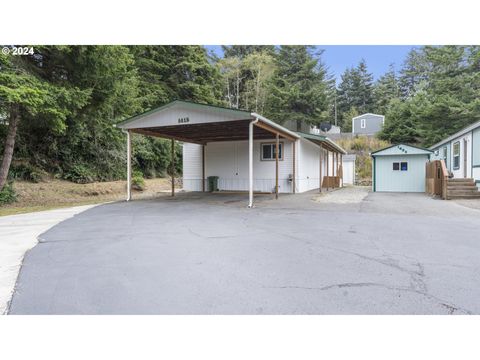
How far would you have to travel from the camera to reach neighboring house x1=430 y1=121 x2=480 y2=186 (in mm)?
11406

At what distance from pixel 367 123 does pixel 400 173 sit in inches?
989

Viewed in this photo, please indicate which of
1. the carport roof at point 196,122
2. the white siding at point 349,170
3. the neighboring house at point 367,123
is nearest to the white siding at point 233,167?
the carport roof at point 196,122

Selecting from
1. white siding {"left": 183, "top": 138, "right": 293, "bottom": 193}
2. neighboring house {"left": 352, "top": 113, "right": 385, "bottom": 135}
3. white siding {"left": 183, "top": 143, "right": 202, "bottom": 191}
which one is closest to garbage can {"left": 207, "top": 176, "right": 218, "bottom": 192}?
white siding {"left": 183, "top": 138, "right": 293, "bottom": 193}

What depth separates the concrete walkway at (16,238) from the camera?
3.11 meters

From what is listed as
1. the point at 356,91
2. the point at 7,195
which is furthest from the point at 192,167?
the point at 356,91

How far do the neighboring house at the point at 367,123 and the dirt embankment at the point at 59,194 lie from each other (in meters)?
31.3

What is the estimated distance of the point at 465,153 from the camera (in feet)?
41.7

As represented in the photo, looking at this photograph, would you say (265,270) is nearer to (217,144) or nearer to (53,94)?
(53,94)

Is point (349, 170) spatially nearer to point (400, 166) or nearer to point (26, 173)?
point (400, 166)

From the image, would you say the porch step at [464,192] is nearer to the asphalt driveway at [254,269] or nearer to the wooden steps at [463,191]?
the wooden steps at [463,191]

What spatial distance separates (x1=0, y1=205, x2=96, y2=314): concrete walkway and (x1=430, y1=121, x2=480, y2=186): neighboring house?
13.7 meters
